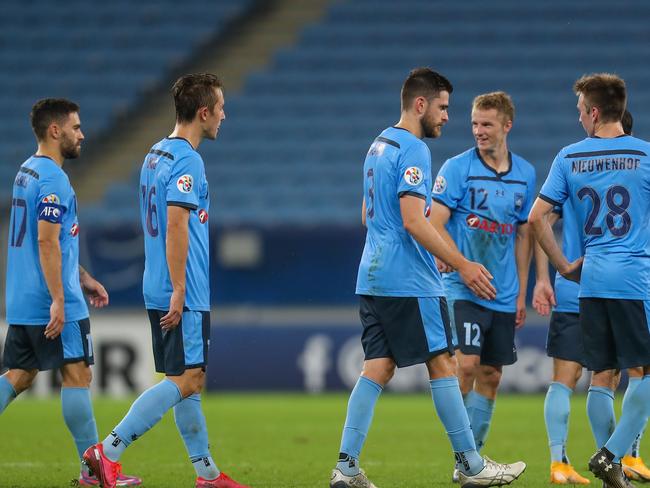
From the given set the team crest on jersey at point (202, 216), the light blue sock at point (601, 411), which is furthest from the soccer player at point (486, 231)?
the team crest on jersey at point (202, 216)

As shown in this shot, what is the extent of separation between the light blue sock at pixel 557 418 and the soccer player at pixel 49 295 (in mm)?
2558

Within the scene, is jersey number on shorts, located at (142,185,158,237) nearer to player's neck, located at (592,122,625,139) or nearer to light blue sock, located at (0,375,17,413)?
light blue sock, located at (0,375,17,413)

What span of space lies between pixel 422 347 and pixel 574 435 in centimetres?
421

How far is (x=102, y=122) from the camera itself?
66.2 feet

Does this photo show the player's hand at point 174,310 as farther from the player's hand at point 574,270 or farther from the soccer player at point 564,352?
the soccer player at point 564,352

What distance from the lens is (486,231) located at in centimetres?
749

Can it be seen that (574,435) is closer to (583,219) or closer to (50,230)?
(583,219)

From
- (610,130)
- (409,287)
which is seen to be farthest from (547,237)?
(409,287)

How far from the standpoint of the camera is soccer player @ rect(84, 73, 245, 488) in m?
6.13

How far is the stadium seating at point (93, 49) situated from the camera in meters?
20.5

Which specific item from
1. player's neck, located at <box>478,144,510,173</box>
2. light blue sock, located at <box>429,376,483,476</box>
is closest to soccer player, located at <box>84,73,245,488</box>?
light blue sock, located at <box>429,376,483,476</box>

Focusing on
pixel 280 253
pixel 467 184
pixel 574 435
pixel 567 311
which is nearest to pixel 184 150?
pixel 467 184

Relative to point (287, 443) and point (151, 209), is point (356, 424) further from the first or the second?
point (287, 443)

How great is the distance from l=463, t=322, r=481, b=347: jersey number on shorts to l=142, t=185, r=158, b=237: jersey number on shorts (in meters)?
2.14
